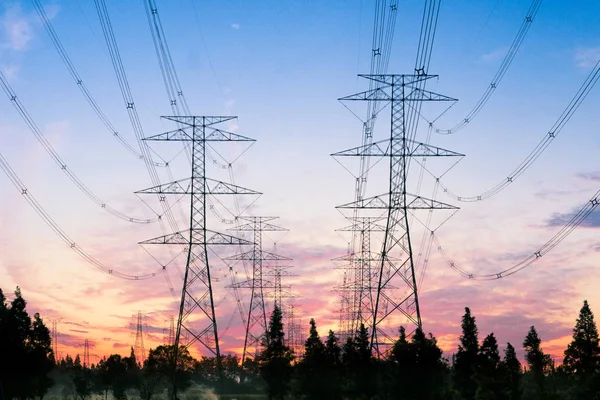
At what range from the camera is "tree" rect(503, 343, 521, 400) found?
290 ft

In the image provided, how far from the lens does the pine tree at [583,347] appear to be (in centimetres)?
10412

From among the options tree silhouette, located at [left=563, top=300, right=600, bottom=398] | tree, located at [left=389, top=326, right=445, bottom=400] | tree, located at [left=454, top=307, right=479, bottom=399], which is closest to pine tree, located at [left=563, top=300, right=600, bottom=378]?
tree silhouette, located at [left=563, top=300, right=600, bottom=398]

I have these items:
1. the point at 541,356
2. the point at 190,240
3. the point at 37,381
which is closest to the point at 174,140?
the point at 190,240

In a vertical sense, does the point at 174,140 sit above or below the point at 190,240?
above

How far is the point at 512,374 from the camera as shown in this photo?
105 meters

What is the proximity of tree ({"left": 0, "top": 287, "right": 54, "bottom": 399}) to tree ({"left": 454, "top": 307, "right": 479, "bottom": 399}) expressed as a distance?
177 feet

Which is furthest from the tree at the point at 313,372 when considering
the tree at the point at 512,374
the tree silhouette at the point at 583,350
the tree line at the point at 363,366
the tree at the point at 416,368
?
the tree silhouette at the point at 583,350

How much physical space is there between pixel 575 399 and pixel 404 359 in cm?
2638

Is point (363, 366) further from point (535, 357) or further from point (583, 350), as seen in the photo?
point (535, 357)

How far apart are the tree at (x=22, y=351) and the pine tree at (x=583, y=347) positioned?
70.4 m

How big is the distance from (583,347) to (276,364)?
1651 inches

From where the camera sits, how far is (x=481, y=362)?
92062 millimetres

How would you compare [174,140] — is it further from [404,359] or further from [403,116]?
[404,359]

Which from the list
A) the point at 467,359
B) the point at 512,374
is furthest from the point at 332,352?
the point at 512,374
